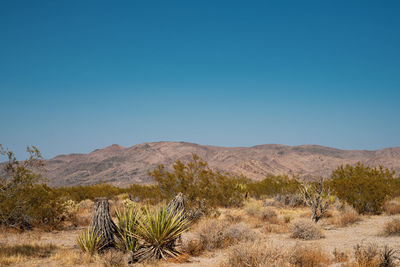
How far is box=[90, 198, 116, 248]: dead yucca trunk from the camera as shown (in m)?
8.62

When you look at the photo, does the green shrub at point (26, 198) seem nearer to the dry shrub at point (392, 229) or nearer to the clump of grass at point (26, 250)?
the clump of grass at point (26, 250)

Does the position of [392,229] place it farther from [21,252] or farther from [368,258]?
[21,252]

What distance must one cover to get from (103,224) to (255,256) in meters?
4.49

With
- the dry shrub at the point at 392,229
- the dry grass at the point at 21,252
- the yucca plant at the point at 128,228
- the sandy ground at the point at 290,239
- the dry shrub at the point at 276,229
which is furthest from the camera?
the dry shrub at the point at 276,229

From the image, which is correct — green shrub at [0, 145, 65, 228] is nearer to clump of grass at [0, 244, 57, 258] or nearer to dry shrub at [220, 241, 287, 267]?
clump of grass at [0, 244, 57, 258]

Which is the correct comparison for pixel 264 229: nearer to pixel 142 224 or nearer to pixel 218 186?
pixel 218 186

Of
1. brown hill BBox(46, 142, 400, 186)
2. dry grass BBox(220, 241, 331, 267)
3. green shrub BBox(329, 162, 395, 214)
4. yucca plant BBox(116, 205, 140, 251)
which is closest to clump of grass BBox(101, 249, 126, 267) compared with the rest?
yucca plant BBox(116, 205, 140, 251)

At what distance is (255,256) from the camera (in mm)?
6461

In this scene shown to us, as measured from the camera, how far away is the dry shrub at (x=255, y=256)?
6199 millimetres

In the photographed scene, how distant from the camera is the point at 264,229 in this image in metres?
13.2

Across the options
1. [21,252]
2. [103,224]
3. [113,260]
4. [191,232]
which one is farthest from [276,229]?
[21,252]

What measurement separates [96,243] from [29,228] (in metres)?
7.53

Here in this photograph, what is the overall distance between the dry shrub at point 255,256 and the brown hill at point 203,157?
211 ft

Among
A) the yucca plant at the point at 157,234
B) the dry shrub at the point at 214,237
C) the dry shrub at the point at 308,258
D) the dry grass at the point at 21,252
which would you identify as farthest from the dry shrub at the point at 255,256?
the dry grass at the point at 21,252
